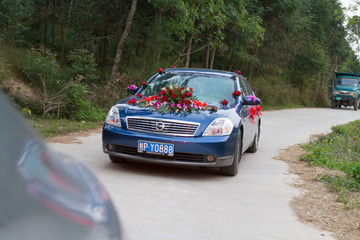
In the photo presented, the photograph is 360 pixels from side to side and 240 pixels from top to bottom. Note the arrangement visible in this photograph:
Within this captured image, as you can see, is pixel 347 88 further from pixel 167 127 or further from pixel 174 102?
pixel 167 127

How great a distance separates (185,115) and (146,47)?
14.6 metres

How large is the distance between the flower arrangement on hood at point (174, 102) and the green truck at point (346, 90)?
31.7m

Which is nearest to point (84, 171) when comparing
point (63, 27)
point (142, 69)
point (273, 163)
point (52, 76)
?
point (273, 163)

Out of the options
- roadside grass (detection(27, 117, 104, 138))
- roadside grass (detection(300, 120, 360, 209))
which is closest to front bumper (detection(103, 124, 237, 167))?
roadside grass (detection(300, 120, 360, 209))

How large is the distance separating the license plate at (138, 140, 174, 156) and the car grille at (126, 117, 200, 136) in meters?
0.18

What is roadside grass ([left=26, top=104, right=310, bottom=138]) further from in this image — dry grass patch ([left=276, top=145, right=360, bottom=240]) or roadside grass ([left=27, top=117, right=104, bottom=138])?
dry grass patch ([left=276, top=145, right=360, bottom=240])

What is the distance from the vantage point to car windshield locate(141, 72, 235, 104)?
7387 mm

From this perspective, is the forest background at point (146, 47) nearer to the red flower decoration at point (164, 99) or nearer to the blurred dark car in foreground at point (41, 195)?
the red flower decoration at point (164, 99)

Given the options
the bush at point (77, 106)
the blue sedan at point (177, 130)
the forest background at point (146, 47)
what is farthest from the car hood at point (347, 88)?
the blue sedan at point (177, 130)

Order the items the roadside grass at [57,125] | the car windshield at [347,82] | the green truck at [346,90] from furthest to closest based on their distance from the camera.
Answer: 1. the car windshield at [347,82]
2. the green truck at [346,90]
3. the roadside grass at [57,125]

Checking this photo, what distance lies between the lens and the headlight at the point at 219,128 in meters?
6.24

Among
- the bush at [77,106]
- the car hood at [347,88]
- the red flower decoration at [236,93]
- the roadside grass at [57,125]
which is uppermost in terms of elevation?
the car hood at [347,88]

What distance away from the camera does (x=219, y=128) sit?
6.30 meters

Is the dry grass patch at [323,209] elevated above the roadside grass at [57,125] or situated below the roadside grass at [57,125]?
above
